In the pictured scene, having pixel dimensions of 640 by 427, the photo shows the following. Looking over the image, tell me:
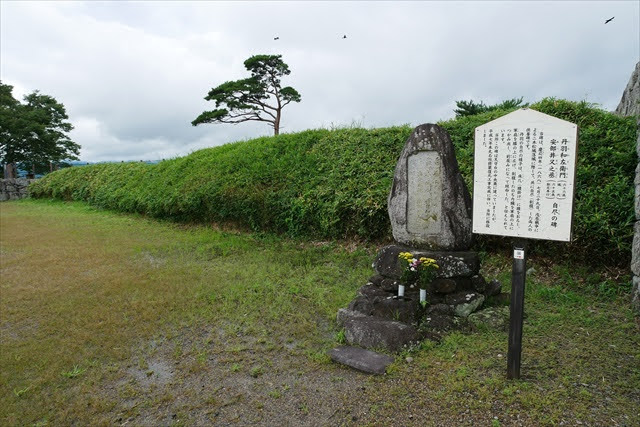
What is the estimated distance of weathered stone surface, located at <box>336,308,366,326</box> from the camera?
419 centimetres

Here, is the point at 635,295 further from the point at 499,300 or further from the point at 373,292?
the point at 373,292

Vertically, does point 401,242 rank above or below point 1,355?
above

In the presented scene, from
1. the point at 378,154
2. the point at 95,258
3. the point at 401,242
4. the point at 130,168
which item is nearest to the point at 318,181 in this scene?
the point at 378,154

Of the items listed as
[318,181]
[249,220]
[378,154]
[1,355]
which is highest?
[378,154]

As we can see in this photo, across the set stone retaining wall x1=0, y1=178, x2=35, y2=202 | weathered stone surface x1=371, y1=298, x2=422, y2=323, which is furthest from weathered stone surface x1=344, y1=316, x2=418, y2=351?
stone retaining wall x1=0, y1=178, x2=35, y2=202

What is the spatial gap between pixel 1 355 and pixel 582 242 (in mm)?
7118

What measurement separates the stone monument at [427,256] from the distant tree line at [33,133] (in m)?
29.6

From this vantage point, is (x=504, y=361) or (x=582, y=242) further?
(x=582, y=242)

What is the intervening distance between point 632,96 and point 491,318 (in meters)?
4.53

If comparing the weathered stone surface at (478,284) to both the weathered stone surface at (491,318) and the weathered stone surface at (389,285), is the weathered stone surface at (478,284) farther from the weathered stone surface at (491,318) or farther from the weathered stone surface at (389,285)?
the weathered stone surface at (389,285)

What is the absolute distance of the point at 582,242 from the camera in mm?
5289

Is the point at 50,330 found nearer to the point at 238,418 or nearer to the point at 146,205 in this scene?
the point at 238,418

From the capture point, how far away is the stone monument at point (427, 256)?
4.00m

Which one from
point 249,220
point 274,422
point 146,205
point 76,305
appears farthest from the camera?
point 146,205
